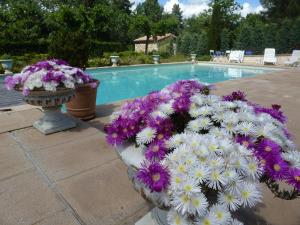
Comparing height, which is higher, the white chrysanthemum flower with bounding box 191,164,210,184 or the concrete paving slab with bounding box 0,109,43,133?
the white chrysanthemum flower with bounding box 191,164,210,184

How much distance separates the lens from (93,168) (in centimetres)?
231

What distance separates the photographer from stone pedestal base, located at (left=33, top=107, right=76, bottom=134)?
3.15 m

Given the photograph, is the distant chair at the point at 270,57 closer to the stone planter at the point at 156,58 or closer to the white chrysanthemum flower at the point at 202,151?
the stone planter at the point at 156,58

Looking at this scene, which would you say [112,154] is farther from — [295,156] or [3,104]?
[3,104]

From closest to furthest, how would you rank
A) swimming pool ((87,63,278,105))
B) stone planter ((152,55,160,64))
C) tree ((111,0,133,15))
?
swimming pool ((87,63,278,105)) → stone planter ((152,55,160,64)) → tree ((111,0,133,15))

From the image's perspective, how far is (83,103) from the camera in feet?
12.7

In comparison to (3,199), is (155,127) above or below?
above

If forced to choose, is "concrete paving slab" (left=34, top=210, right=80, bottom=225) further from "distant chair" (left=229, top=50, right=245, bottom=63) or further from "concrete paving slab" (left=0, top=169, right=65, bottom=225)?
"distant chair" (left=229, top=50, right=245, bottom=63)

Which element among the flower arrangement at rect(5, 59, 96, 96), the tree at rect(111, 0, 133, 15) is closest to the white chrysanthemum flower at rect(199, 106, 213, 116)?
the flower arrangement at rect(5, 59, 96, 96)

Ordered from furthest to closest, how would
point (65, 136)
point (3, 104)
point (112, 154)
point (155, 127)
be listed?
point (3, 104), point (65, 136), point (112, 154), point (155, 127)

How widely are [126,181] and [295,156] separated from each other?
1402mm

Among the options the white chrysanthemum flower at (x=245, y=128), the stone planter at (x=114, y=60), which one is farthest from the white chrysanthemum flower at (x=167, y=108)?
the stone planter at (x=114, y=60)

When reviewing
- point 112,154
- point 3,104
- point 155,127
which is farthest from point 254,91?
point 3,104

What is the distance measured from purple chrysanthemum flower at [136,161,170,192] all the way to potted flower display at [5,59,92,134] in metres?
2.18
